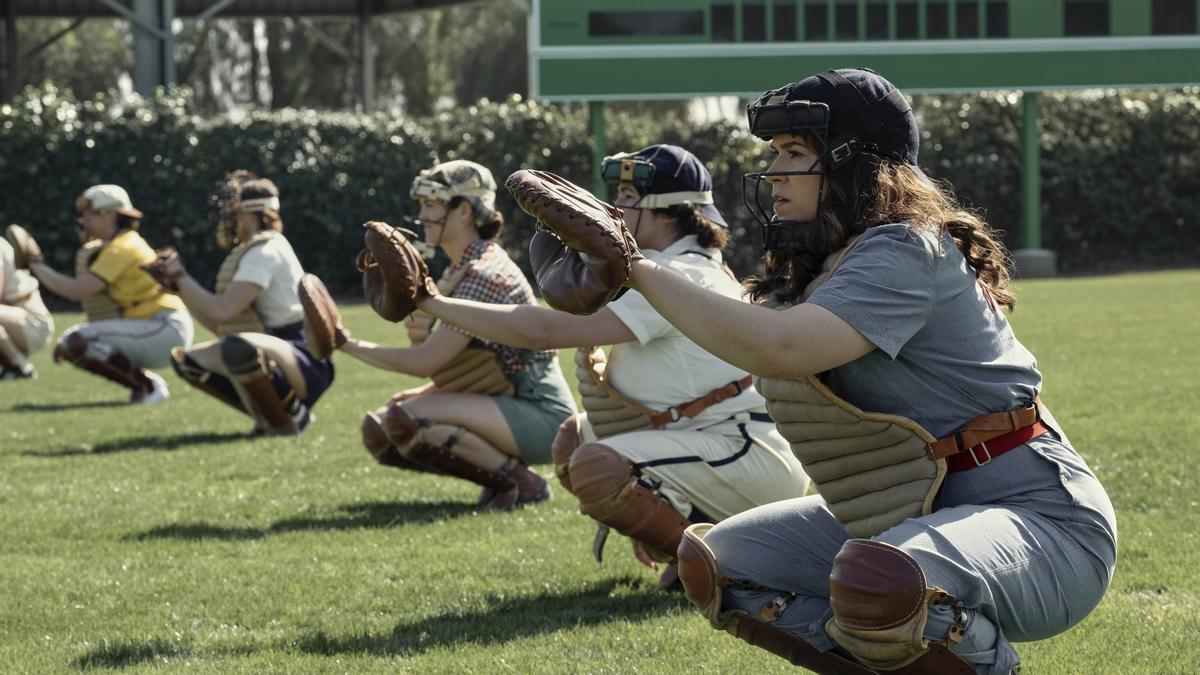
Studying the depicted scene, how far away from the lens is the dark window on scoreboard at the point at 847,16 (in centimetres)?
2572

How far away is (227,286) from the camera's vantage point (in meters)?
10.4

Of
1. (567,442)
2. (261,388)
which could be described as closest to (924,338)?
(567,442)

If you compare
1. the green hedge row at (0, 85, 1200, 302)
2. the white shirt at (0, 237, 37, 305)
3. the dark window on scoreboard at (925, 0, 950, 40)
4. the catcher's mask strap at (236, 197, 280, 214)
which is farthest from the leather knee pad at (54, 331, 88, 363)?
the dark window on scoreboard at (925, 0, 950, 40)

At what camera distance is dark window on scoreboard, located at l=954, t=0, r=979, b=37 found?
25.9m

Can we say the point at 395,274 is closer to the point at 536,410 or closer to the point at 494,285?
the point at 494,285

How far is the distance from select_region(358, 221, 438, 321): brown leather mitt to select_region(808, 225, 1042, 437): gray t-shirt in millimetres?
1692

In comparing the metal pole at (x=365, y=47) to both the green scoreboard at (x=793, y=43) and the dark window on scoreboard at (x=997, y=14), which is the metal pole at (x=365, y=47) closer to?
the green scoreboard at (x=793, y=43)

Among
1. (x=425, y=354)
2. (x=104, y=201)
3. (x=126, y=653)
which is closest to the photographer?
(x=126, y=653)

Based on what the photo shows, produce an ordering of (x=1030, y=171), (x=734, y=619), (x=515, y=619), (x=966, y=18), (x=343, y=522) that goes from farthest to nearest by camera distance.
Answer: (x=1030, y=171) < (x=966, y=18) < (x=343, y=522) < (x=515, y=619) < (x=734, y=619)

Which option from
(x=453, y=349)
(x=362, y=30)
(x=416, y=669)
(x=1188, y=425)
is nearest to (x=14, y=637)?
(x=416, y=669)

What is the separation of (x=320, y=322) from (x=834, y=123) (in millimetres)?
3344

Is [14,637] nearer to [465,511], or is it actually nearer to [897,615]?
[465,511]

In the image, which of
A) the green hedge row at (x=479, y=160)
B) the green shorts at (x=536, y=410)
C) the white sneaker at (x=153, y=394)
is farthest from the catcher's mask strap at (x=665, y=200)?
the green hedge row at (x=479, y=160)

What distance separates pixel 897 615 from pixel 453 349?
14.1 feet
